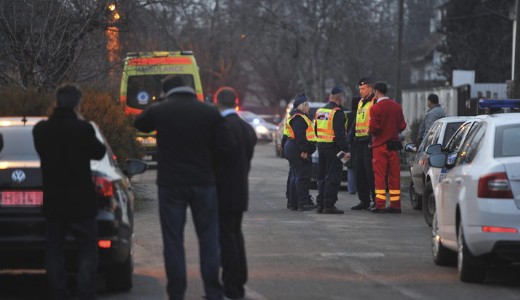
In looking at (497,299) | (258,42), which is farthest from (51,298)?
(258,42)

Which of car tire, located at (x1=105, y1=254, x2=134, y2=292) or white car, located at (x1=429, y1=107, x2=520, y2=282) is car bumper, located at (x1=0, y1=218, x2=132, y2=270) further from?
white car, located at (x1=429, y1=107, x2=520, y2=282)

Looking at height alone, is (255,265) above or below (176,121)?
below

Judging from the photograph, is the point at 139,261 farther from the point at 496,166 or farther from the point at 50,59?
the point at 50,59

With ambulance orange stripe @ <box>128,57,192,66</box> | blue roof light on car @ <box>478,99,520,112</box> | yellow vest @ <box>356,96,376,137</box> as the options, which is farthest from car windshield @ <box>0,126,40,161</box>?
ambulance orange stripe @ <box>128,57,192,66</box>

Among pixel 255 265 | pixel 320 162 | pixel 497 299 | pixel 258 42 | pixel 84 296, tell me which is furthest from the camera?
pixel 258 42

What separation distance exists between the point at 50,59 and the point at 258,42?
153 feet

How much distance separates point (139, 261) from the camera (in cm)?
1202

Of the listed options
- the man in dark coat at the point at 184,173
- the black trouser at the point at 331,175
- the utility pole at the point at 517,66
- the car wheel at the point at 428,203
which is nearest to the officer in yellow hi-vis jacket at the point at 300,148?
the black trouser at the point at 331,175

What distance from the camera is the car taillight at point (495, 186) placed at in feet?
31.9

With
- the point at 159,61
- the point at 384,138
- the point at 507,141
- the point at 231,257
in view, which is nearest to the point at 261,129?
the point at 159,61

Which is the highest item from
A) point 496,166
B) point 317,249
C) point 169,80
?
point 169,80

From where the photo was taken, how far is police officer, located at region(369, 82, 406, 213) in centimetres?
1706

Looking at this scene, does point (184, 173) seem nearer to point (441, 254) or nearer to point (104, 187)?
point (104, 187)

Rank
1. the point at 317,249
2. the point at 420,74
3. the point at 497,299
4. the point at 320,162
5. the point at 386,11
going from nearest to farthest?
the point at 497,299 < the point at 317,249 < the point at 320,162 < the point at 386,11 < the point at 420,74
